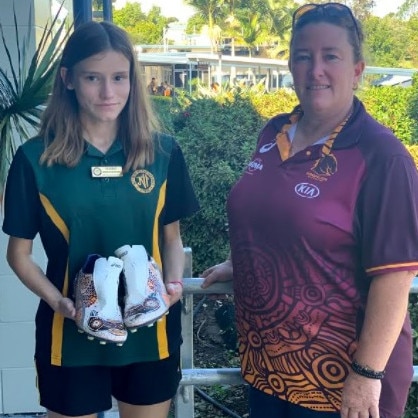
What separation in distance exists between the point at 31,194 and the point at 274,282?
80cm

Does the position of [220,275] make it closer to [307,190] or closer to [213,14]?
[307,190]

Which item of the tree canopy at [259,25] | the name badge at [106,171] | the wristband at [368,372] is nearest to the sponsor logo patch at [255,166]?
the name badge at [106,171]

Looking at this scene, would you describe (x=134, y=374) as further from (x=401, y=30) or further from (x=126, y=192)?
(x=401, y=30)

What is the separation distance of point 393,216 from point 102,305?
2.75 feet

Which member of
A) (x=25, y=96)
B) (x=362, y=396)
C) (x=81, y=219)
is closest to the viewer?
(x=362, y=396)

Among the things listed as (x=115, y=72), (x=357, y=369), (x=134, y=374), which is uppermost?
(x=115, y=72)

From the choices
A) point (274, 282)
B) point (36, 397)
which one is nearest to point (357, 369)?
point (274, 282)

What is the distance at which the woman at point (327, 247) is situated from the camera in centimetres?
175

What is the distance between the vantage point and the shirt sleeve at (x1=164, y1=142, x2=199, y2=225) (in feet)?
7.43

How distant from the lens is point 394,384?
1.89 metres

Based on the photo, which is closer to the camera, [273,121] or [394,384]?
[394,384]

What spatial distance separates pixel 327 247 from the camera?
1.83 m

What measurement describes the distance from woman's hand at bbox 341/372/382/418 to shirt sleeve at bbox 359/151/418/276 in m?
0.30

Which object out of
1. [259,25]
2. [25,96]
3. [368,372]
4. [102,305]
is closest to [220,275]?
[102,305]
